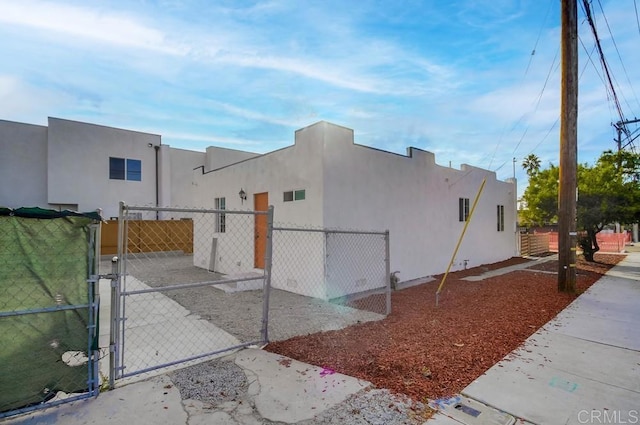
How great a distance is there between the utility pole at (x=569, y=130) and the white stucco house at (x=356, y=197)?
3.50 metres

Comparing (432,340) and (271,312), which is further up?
(432,340)

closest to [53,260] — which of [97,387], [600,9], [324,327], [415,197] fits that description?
[97,387]

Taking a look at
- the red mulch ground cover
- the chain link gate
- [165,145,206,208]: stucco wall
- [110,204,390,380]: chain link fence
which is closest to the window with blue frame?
[165,145,206,208]: stucco wall

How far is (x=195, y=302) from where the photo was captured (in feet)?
22.9

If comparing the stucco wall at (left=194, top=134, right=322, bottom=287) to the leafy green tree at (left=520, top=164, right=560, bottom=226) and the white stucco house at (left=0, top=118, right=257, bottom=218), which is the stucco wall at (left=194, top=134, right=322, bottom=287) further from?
the leafy green tree at (left=520, top=164, right=560, bottom=226)

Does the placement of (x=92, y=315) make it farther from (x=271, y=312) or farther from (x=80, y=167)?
(x=80, y=167)

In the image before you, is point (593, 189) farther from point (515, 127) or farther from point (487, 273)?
point (487, 273)

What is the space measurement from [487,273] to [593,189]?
6048mm

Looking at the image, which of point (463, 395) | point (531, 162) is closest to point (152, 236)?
point (463, 395)

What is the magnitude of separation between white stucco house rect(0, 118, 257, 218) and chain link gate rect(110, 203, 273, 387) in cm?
827

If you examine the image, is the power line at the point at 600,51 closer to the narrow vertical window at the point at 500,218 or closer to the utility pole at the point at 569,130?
the utility pole at the point at 569,130

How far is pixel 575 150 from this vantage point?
740 cm

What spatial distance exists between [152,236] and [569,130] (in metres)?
19.2

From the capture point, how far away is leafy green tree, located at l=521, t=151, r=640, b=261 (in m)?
12.4
